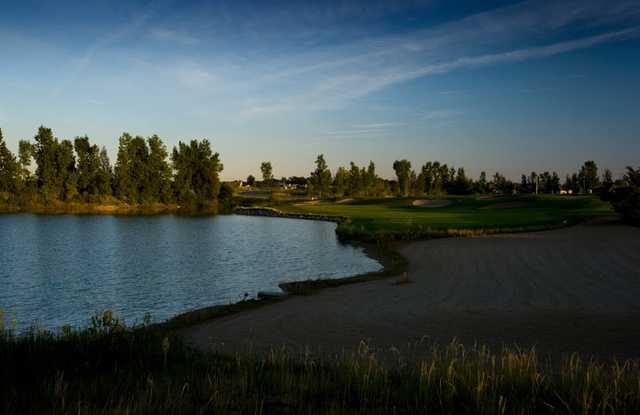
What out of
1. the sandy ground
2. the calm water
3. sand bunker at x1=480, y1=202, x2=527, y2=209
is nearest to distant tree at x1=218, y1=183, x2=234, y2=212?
sand bunker at x1=480, y1=202, x2=527, y2=209

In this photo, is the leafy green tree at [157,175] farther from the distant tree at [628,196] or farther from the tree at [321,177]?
the distant tree at [628,196]

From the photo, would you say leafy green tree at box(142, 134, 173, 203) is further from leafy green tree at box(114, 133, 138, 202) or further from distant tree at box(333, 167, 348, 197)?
distant tree at box(333, 167, 348, 197)

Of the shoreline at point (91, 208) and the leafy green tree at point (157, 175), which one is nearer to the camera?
the shoreline at point (91, 208)

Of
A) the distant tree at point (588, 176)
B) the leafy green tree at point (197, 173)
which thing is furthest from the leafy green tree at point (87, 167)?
the distant tree at point (588, 176)

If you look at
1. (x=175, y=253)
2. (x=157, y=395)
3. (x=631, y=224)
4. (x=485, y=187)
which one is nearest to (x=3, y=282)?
(x=175, y=253)

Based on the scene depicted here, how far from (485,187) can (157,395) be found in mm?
155074

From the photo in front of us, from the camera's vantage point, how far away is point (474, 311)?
14.7 metres

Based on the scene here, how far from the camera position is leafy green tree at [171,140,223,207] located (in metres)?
128

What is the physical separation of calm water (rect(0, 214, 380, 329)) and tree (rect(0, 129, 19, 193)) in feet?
226

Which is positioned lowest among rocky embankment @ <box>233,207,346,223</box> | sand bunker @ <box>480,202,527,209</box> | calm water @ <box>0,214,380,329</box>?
calm water @ <box>0,214,380,329</box>

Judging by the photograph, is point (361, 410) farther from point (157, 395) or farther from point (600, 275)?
point (600, 275)

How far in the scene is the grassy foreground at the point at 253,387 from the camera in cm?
493

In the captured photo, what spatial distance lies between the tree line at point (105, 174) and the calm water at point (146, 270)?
68.2 m

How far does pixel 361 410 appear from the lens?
4977 mm
